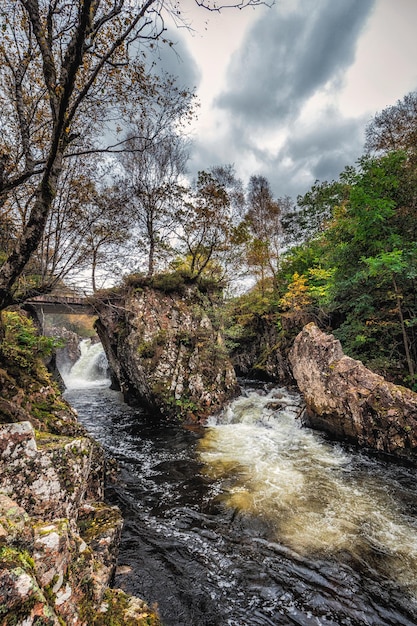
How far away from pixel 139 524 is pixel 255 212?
20144mm

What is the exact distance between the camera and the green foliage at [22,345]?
17.1 feet

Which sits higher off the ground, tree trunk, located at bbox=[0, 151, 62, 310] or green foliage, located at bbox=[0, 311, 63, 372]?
tree trunk, located at bbox=[0, 151, 62, 310]

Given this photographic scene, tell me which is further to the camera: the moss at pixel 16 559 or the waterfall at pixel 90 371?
the waterfall at pixel 90 371

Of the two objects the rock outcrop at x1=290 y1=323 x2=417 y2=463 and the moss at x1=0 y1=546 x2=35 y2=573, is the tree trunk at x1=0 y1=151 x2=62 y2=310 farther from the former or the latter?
the rock outcrop at x1=290 y1=323 x2=417 y2=463

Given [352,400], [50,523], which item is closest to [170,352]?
[352,400]

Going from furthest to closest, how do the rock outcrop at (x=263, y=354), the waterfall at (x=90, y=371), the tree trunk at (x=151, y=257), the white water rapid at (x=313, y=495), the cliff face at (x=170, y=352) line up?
the waterfall at (x=90, y=371) → the rock outcrop at (x=263, y=354) → the tree trunk at (x=151, y=257) → the cliff face at (x=170, y=352) → the white water rapid at (x=313, y=495)

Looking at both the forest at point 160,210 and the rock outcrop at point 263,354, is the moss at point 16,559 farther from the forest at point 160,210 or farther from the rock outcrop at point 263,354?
the rock outcrop at point 263,354

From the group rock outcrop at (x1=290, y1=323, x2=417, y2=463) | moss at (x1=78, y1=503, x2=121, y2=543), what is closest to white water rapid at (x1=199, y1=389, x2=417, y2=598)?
rock outcrop at (x1=290, y1=323, x2=417, y2=463)

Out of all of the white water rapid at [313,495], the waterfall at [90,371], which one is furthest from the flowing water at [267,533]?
the waterfall at [90,371]

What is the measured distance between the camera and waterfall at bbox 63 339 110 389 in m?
24.9

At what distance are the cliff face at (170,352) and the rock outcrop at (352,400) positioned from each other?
4205mm

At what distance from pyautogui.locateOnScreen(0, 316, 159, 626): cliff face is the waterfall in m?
20.0

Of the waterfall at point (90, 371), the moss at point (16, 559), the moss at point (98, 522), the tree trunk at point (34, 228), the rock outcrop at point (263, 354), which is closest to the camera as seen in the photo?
the moss at point (16, 559)

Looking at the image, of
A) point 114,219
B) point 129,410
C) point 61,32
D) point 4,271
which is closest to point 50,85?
point 61,32
